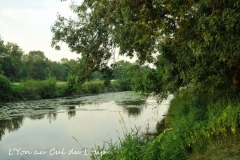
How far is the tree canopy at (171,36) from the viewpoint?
554 centimetres

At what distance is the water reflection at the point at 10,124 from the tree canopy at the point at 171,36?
802 cm

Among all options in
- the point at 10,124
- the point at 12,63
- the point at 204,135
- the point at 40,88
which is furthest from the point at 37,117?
the point at 12,63

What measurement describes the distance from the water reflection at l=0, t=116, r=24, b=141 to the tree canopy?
26.3 feet

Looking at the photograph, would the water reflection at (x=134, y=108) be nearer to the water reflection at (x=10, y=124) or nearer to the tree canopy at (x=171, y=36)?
the water reflection at (x=10, y=124)

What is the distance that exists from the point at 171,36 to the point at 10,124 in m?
13.1

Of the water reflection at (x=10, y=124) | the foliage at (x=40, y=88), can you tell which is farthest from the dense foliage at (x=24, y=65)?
the water reflection at (x=10, y=124)

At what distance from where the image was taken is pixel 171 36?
324 inches

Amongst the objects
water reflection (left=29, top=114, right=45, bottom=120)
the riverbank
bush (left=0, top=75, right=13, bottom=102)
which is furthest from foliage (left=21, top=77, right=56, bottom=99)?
water reflection (left=29, top=114, right=45, bottom=120)

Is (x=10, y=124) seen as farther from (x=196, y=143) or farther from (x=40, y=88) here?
(x=40, y=88)

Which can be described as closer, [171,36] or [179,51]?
[179,51]

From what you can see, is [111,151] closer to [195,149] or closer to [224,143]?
[195,149]

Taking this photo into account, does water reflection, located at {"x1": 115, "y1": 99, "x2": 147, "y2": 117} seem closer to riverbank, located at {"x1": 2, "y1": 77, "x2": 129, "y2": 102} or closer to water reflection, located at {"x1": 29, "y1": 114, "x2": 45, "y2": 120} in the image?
water reflection, located at {"x1": 29, "y1": 114, "x2": 45, "y2": 120}

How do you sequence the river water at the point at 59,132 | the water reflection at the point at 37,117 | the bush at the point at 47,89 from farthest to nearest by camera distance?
the bush at the point at 47,89 → the water reflection at the point at 37,117 → the river water at the point at 59,132

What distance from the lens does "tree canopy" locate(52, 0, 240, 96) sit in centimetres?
554
